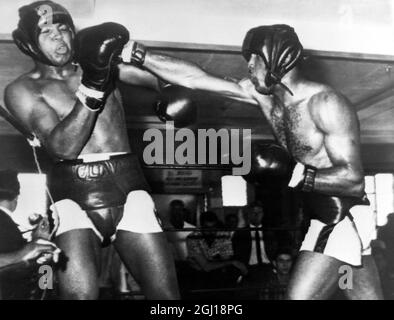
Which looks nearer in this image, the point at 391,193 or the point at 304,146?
the point at 304,146

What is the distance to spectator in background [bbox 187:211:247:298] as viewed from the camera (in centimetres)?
250

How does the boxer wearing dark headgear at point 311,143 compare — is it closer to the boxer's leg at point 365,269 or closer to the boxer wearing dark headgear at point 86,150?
the boxer's leg at point 365,269

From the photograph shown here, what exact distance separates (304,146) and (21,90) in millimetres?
1366

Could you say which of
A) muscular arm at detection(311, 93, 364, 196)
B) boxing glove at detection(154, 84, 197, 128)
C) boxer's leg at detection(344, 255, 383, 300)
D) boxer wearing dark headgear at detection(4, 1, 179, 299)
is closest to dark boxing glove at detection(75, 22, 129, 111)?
boxer wearing dark headgear at detection(4, 1, 179, 299)

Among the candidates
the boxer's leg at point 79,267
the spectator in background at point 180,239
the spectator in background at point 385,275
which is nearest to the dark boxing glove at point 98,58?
the boxer's leg at point 79,267

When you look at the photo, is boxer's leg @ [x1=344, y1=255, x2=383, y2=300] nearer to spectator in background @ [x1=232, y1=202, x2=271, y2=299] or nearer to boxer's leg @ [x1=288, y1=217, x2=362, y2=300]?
boxer's leg @ [x1=288, y1=217, x2=362, y2=300]

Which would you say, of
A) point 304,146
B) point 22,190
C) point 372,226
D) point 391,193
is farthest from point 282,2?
point 391,193

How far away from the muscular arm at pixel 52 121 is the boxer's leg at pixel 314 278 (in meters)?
1.15

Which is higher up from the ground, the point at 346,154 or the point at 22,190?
the point at 346,154

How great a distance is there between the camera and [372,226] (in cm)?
219

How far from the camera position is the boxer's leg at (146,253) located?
1.87m

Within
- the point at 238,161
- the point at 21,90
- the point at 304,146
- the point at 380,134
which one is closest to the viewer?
Result: the point at 21,90
